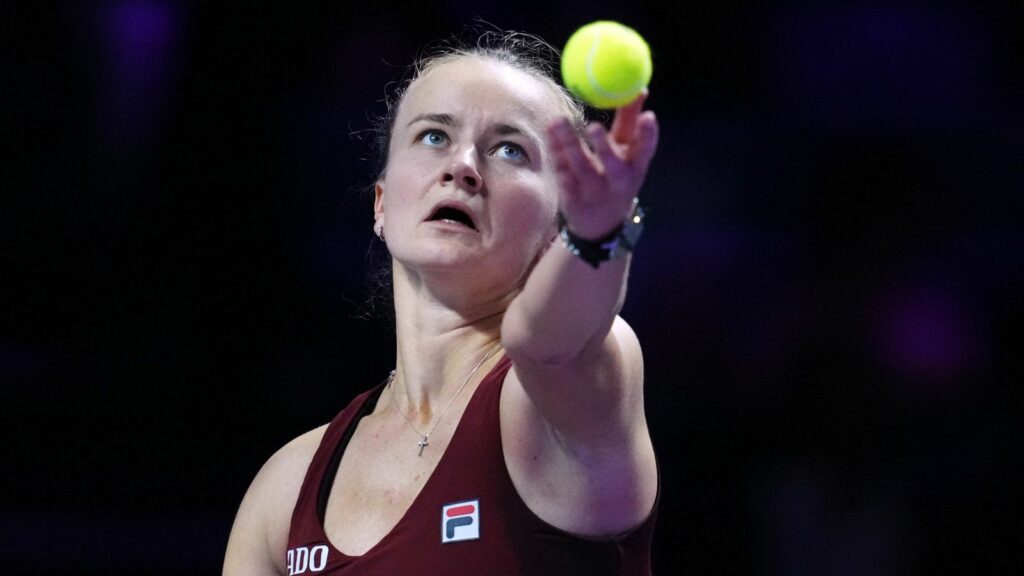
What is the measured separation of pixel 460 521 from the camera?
158 cm

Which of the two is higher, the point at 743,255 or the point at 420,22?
the point at 420,22

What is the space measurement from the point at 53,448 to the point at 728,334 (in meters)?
2.16

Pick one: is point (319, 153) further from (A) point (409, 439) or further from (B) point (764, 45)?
(A) point (409, 439)

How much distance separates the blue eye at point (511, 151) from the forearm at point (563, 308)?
0.62 metres

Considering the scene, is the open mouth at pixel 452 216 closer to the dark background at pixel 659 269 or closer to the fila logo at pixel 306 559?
the fila logo at pixel 306 559

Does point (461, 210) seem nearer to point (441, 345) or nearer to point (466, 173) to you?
point (466, 173)

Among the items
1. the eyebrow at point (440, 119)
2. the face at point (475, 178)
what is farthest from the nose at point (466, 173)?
the eyebrow at point (440, 119)

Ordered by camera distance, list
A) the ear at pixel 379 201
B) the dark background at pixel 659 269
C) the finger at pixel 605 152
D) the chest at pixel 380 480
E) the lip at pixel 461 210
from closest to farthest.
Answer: the finger at pixel 605 152 < the chest at pixel 380 480 < the lip at pixel 461 210 < the ear at pixel 379 201 < the dark background at pixel 659 269

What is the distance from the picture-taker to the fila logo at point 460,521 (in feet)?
5.13

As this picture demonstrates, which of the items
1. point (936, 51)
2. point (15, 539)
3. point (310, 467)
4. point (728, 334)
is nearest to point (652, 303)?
point (728, 334)

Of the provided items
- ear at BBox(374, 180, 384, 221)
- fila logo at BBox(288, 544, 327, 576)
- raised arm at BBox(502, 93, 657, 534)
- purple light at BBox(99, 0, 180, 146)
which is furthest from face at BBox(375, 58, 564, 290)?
purple light at BBox(99, 0, 180, 146)

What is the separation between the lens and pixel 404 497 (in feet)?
5.70

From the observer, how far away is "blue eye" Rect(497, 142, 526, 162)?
75.1 inches

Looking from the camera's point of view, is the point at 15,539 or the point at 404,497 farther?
the point at 15,539
